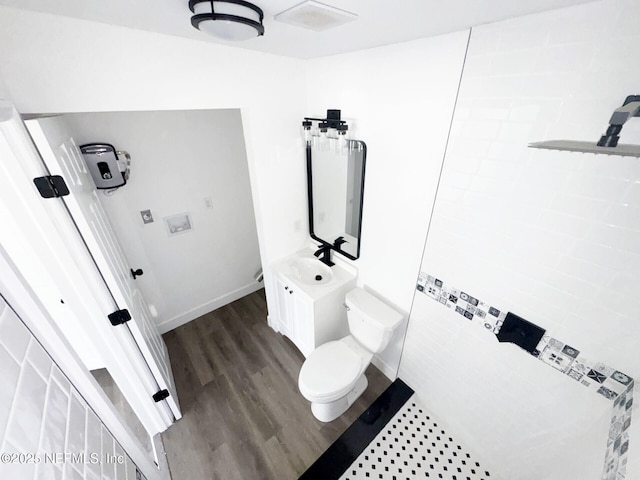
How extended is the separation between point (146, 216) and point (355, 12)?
1.98 metres

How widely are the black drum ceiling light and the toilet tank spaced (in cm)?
158

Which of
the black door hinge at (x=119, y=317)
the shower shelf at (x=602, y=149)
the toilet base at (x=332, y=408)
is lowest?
the toilet base at (x=332, y=408)

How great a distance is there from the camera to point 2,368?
46cm

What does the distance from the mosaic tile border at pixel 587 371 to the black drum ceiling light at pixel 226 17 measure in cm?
146

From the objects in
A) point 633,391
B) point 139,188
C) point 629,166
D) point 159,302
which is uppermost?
point 629,166

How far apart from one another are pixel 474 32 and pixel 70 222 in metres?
1.82

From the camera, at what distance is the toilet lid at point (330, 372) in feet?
5.23

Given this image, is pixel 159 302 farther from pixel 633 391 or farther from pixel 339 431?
pixel 633 391

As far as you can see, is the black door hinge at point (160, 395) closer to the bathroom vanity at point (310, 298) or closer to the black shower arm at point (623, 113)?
the bathroom vanity at point (310, 298)

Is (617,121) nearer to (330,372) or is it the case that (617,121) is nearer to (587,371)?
(587,371)

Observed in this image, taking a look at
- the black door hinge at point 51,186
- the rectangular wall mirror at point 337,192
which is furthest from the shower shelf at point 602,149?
the black door hinge at point 51,186

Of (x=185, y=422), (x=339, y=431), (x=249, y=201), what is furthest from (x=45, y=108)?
(x=339, y=431)

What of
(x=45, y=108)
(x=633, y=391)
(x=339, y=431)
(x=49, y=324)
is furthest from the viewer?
(x=339, y=431)

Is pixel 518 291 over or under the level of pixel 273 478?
over
